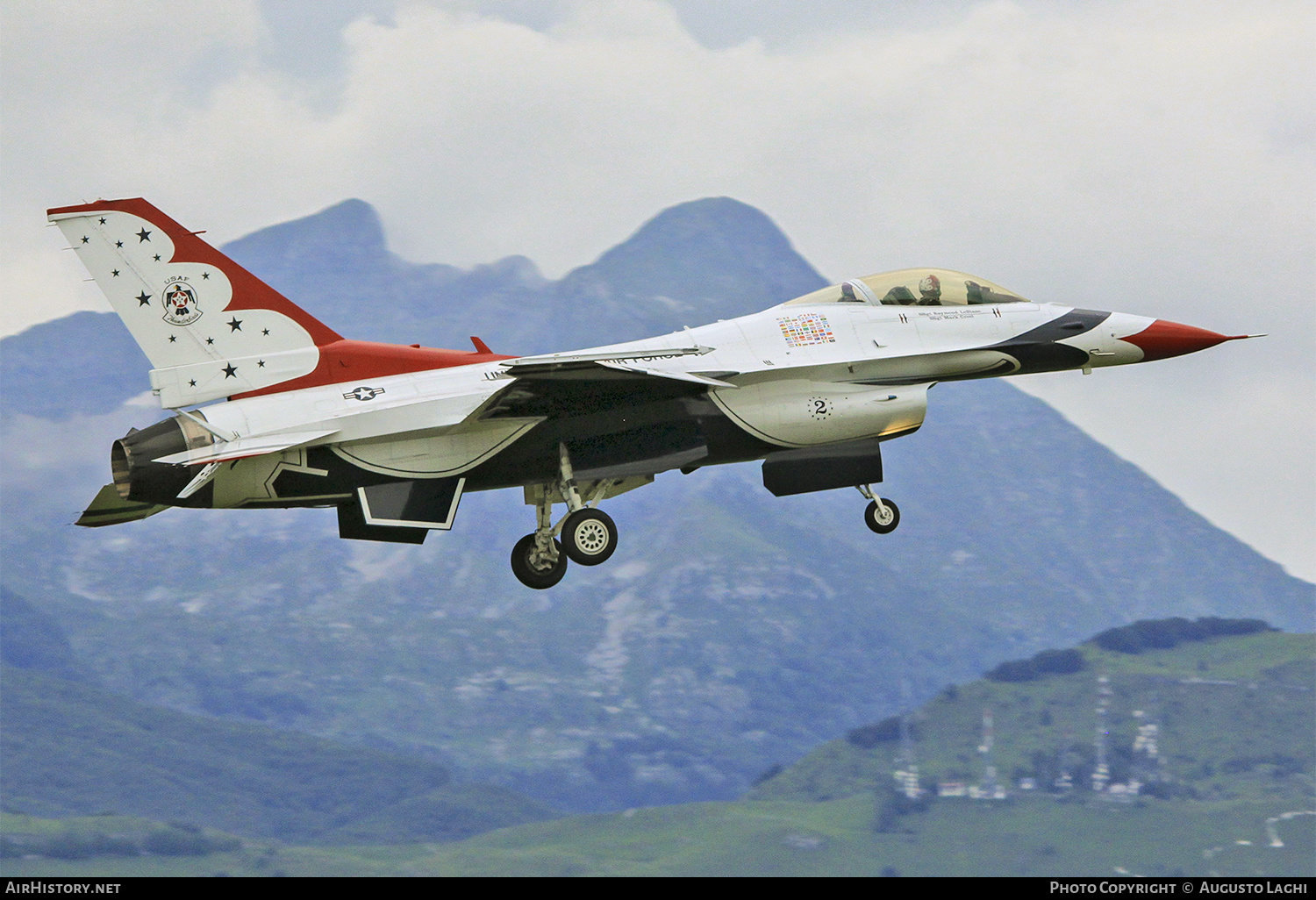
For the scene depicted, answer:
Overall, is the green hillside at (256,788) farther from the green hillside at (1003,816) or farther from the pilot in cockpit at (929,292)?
the pilot in cockpit at (929,292)

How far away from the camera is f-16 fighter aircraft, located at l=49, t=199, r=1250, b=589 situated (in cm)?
1889

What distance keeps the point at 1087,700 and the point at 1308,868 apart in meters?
40.5

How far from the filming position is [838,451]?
21.0 metres

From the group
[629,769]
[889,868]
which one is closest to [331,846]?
[629,769]

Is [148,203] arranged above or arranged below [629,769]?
above

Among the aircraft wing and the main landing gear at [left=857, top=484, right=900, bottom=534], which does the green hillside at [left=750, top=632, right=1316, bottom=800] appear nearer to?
the main landing gear at [left=857, top=484, right=900, bottom=534]

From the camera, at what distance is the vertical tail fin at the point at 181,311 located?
1959 centimetres

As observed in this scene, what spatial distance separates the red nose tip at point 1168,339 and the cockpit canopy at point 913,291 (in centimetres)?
201

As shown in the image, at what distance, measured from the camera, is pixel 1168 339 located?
22.1 m

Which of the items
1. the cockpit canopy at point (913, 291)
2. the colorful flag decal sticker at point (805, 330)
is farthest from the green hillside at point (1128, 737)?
the colorful flag decal sticker at point (805, 330)

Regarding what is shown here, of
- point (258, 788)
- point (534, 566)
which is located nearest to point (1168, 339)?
point (534, 566)

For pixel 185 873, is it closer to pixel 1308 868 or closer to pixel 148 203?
pixel 1308 868

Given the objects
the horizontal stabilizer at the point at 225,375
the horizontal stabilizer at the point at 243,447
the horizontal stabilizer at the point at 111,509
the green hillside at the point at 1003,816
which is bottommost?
the green hillside at the point at 1003,816

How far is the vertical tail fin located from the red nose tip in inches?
458
